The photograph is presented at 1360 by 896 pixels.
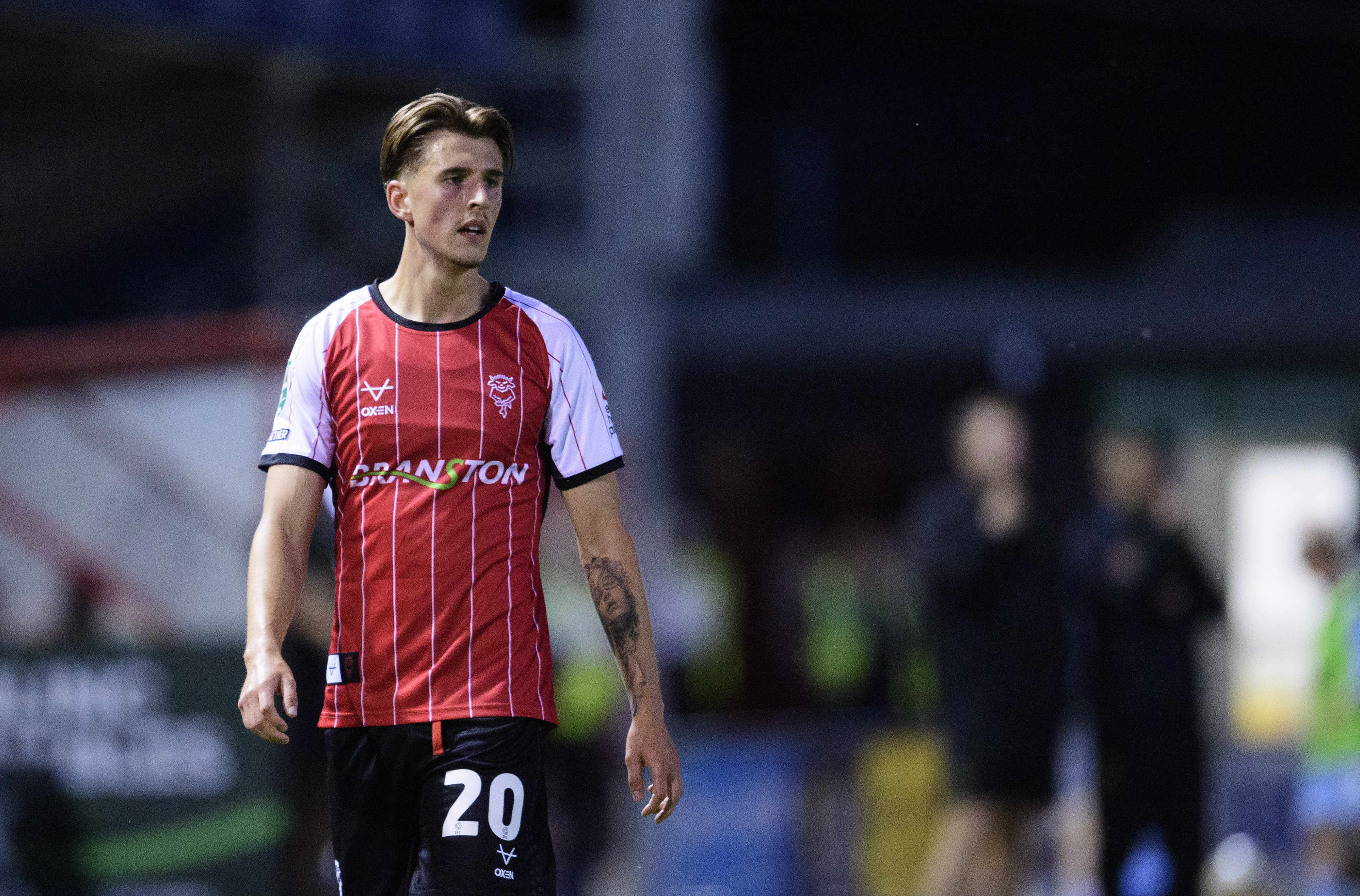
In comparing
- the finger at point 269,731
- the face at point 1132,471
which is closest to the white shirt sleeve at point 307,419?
the finger at point 269,731

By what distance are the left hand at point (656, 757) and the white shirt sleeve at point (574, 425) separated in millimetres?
552

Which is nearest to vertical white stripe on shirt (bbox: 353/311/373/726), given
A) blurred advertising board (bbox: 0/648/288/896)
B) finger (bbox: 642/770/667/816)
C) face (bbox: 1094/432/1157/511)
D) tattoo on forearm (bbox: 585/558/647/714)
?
tattoo on forearm (bbox: 585/558/647/714)

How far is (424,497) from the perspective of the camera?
413 centimetres

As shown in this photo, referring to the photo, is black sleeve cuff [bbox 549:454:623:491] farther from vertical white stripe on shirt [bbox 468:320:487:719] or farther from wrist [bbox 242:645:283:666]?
wrist [bbox 242:645:283:666]

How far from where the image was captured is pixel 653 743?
13.7 feet

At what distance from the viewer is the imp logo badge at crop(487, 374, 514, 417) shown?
4148 mm

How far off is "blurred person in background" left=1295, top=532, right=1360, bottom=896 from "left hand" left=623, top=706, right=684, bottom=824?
4878 millimetres

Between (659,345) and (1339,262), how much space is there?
1363 centimetres

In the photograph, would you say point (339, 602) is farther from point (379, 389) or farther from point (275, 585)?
Answer: point (379, 389)

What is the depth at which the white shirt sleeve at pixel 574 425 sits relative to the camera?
14.0 ft

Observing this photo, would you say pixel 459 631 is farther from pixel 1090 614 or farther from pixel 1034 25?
pixel 1034 25

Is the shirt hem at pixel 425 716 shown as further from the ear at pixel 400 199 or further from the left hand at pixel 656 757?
the ear at pixel 400 199

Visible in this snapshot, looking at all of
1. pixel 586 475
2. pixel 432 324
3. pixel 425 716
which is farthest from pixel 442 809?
pixel 432 324

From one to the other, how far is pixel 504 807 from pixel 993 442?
14.6ft
